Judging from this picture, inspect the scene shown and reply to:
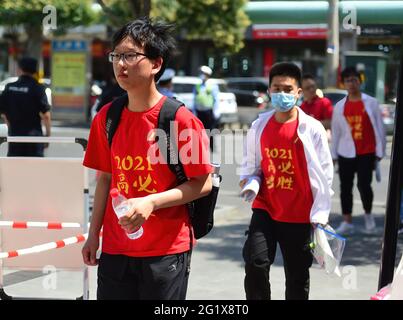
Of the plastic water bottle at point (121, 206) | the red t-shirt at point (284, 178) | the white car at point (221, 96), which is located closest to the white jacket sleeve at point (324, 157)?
the red t-shirt at point (284, 178)

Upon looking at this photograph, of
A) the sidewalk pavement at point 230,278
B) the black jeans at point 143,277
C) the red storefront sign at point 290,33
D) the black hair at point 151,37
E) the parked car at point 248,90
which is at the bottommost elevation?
the sidewalk pavement at point 230,278

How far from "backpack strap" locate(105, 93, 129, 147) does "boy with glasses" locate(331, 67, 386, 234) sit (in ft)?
17.7

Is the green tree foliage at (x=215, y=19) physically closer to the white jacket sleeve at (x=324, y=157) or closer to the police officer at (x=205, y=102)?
the police officer at (x=205, y=102)

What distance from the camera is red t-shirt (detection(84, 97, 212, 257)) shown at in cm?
357

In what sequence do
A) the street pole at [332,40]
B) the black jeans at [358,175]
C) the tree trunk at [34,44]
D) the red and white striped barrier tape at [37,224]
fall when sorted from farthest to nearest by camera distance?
1. the tree trunk at [34,44]
2. the street pole at [332,40]
3. the black jeans at [358,175]
4. the red and white striped barrier tape at [37,224]

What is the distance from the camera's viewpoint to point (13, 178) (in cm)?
569

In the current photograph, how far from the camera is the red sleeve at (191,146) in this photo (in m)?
3.56

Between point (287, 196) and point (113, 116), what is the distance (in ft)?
5.30

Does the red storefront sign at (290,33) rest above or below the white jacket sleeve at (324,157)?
above

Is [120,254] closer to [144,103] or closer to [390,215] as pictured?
[144,103]

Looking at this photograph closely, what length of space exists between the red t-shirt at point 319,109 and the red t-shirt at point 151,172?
6.07 meters

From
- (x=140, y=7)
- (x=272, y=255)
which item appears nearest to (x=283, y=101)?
(x=272, y=255)
